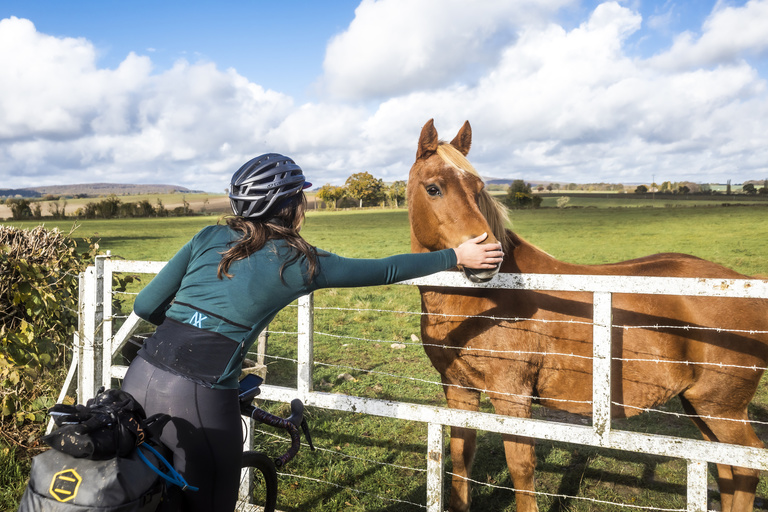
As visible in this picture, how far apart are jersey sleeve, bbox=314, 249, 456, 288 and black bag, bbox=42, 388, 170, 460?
87 centimetres

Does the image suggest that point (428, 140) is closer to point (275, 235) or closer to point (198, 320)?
point (275, 235)

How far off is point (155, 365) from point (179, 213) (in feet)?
251

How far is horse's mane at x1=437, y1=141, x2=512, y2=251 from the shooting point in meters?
3.44

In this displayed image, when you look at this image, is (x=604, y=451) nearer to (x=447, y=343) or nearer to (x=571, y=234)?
(x=447, y=343)

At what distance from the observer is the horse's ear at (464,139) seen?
402cm

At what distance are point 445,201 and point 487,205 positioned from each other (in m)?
0.37

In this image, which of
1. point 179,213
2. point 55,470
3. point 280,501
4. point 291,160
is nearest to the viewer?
point 55,470

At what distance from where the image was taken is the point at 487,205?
11.4ft

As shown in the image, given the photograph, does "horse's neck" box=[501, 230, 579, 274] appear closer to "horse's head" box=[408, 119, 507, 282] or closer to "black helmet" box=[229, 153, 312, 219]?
"horse's head" box=[408, 119, 507, 282]

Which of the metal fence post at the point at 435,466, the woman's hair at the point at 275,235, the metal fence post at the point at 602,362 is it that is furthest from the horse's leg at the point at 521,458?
the woman's hair at the point at 275,235

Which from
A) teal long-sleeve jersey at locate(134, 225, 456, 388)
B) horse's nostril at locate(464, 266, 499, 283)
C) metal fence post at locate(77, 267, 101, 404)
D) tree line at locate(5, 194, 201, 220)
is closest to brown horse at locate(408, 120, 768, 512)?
horse's nostril at locate(464, 266, 499, 283)

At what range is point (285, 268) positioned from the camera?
6.83 feet

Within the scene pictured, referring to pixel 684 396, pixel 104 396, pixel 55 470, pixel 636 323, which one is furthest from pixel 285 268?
pixel 684 396

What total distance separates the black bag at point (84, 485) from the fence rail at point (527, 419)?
1671mm
